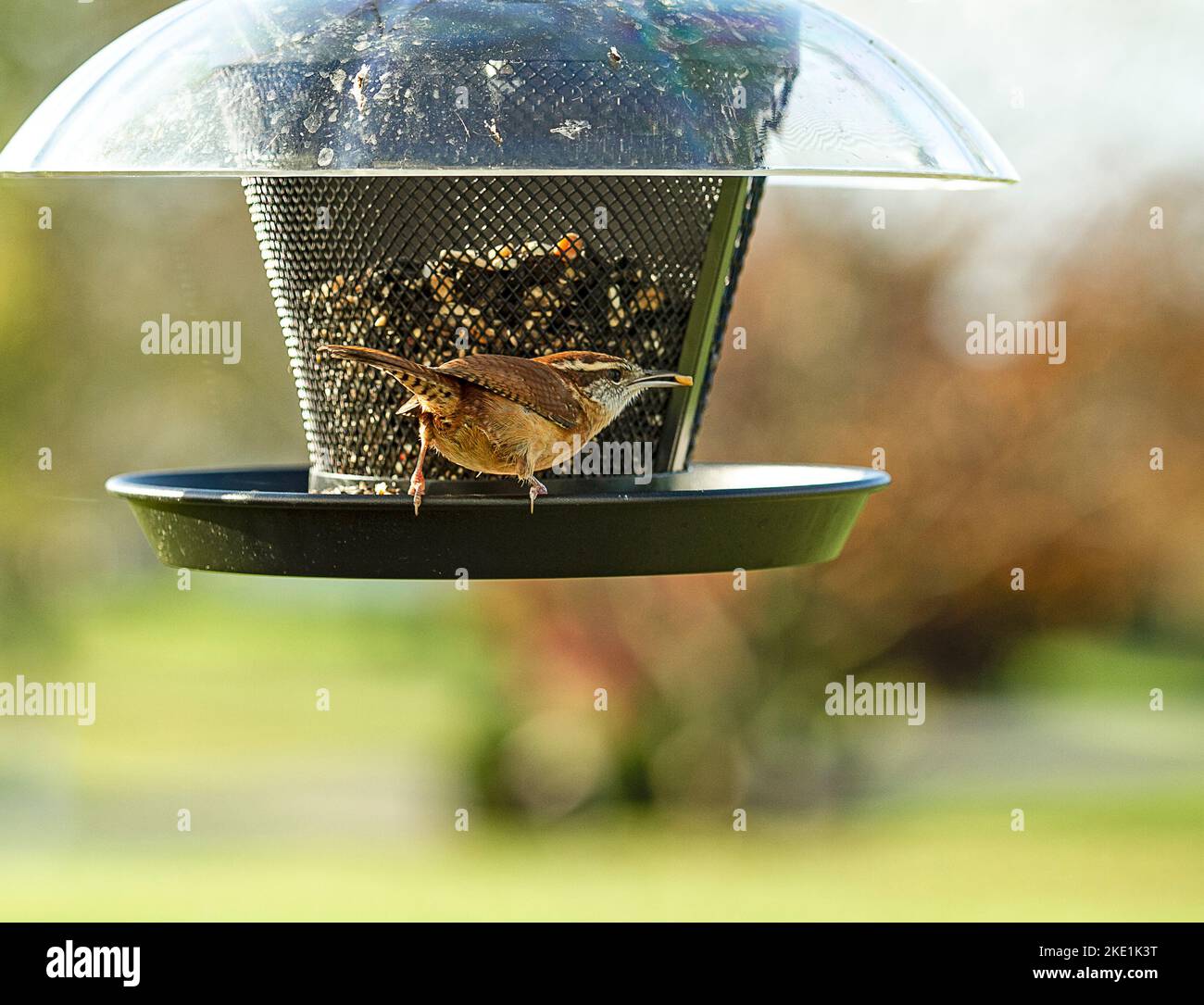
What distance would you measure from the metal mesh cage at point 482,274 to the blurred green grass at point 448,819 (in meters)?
7.35

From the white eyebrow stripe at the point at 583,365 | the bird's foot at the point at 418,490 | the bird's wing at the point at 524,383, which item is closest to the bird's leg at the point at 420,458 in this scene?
the bird's foot at the point at 418,490

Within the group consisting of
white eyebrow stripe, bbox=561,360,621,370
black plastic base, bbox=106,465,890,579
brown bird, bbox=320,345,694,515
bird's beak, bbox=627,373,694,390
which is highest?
white eyebrow stripe, bbox=561,360,621,370

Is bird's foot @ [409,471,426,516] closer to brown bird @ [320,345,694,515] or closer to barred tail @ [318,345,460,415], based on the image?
brown bird @ [320,345,694,515]

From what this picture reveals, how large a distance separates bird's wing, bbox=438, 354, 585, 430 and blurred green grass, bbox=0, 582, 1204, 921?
25.4 feet

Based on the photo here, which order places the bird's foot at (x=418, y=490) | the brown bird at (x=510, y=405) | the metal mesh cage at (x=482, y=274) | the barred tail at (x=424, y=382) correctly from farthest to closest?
the metal mesh cage at (x=482, y=274)
the brown bird at (x=510, y=405)
the barred tail at (x=424, y=382)
the bird's foot at (x=418, y=490)

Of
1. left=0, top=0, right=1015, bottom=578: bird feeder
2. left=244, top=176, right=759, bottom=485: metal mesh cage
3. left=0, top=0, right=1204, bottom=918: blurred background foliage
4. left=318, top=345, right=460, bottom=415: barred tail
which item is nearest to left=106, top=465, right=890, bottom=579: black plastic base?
left=0, top=0, right=1015, bottom=578: bird feeder

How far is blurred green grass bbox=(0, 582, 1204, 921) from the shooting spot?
11148 mm

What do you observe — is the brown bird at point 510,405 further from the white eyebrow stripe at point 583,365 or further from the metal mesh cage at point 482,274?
the metal mesh cage at point 482,274

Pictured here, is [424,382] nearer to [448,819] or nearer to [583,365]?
[583,365]

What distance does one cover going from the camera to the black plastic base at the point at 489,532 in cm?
332

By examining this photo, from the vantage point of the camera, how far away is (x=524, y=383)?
11.7ft

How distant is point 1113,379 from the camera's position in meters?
11.0

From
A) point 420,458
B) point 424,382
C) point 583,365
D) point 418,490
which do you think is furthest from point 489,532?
point 583,365

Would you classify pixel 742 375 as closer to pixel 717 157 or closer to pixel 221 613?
pixel 717 157
